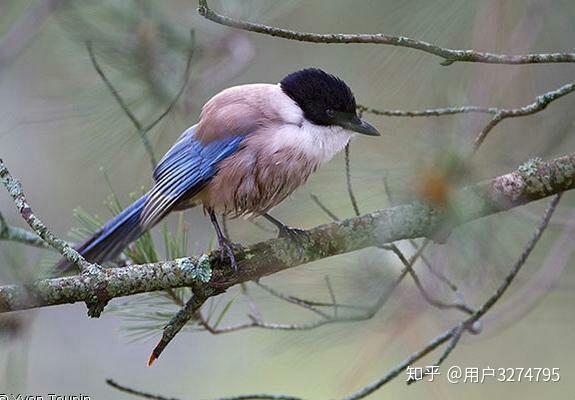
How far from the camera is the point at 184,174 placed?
319cm

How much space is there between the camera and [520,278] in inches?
144

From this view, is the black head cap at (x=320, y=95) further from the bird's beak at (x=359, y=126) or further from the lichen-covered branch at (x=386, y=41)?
the lichen-covered branch at (x=386, y=41)

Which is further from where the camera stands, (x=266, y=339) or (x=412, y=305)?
(x=266, y=339)

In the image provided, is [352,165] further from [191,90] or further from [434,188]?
[191,90]

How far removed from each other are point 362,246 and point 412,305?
0.52 metres

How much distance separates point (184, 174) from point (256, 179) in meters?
0.27

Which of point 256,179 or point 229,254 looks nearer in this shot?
point 229,254

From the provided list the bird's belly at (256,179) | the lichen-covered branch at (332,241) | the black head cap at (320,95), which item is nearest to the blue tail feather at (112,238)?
the bird's belly at (256,179)

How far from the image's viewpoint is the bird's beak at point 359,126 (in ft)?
10.1

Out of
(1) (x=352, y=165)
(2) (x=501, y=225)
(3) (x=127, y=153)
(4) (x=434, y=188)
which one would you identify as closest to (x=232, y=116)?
(3) (x=127, y=153)

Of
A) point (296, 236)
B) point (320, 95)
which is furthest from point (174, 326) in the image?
point (320, 95)

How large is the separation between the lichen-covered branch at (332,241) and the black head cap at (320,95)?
1.98 feet

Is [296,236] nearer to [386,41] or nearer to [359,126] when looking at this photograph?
[359,126]

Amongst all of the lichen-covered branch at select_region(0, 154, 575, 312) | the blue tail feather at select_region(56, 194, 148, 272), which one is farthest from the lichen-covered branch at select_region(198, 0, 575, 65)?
the blue tail feather at select_region(56, 194, 148, 272)
